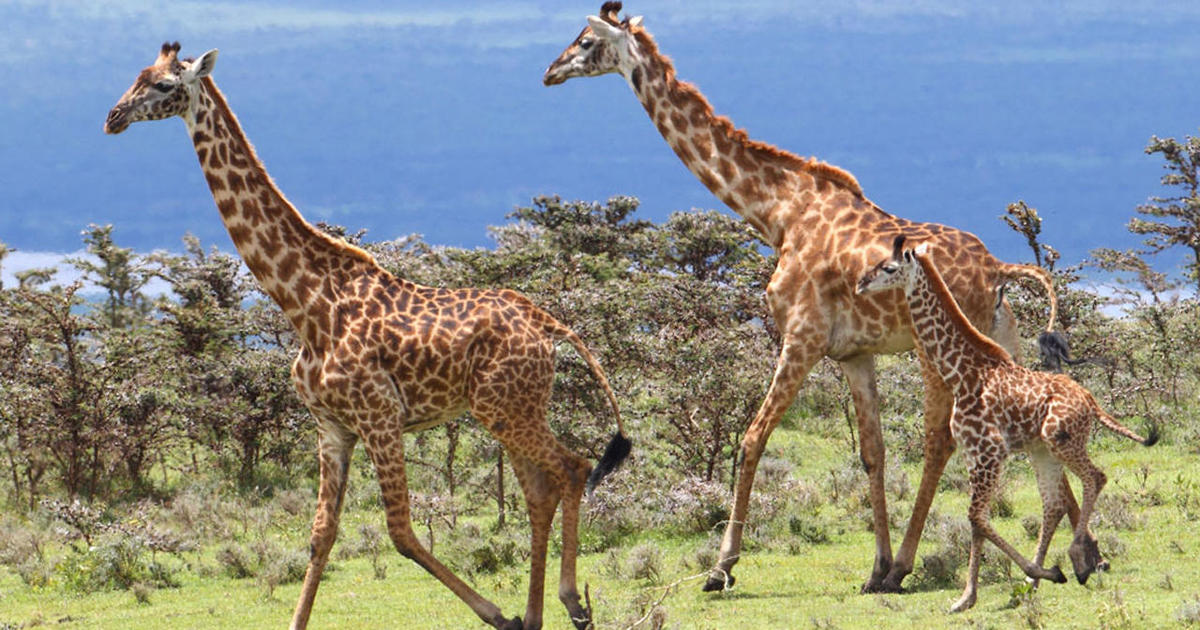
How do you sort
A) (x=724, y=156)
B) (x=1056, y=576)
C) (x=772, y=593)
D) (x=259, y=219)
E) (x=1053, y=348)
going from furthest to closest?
(x=724, y=156), (x=772, y=593), (x=1053, y=348), (x=259, y=219), (x=1056, y=576)

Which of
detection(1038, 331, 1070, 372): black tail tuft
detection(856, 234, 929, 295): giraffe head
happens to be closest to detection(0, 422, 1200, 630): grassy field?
detection(1038, 331, 1070, 372): black tail tuft

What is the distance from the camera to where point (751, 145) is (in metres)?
11.9

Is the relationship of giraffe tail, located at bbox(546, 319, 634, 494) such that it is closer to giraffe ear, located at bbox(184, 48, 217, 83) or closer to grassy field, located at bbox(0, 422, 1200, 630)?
grassy field, located at bbox(0, 422, 1200, 630)

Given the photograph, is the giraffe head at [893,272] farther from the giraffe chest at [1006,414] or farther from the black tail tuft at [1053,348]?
the black tail tuft at [1053,348]

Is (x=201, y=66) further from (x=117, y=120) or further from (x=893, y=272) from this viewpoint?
(x=893, y=272)

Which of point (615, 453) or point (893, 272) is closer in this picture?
point (893, 272)

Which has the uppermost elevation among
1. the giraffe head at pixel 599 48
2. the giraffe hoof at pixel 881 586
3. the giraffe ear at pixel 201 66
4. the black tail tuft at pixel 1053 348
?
the giraffe head at pixel 599 48

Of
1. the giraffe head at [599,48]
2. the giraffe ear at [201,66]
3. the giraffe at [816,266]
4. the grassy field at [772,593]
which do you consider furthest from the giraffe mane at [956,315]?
the giraffe ear at [201,66]

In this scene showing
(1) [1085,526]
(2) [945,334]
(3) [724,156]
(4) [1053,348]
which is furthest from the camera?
(3) [724,156]

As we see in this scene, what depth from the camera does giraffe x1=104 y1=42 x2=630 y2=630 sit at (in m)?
9.67

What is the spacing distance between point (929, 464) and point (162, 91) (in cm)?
627

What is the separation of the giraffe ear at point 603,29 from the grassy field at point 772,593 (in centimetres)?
447

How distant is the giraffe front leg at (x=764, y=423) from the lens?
10.9m

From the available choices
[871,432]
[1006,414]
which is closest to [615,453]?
[871,432]
